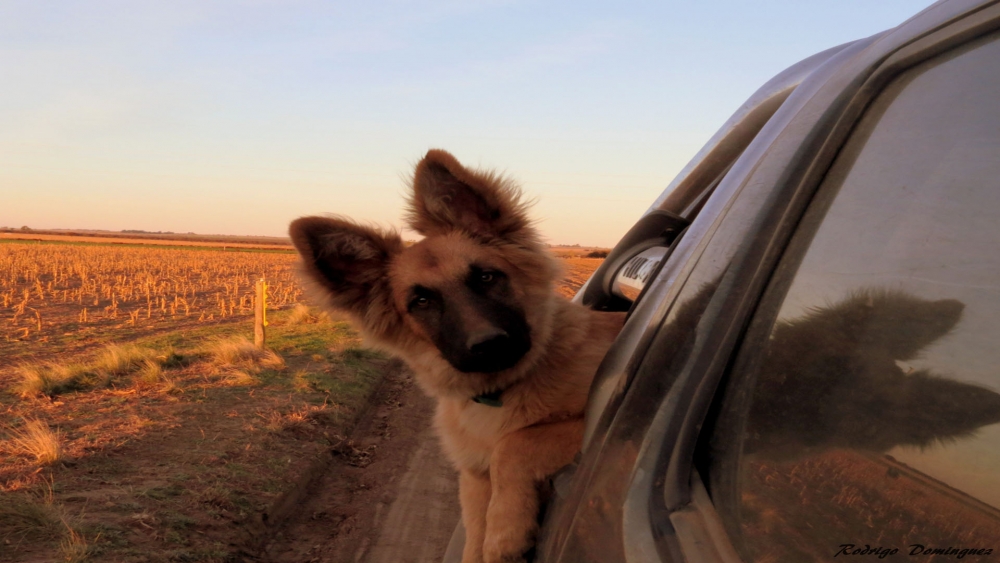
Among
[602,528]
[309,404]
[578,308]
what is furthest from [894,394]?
[309,404]

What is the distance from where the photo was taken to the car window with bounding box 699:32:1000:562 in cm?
90

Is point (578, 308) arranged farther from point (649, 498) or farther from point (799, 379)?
point (799, 379)

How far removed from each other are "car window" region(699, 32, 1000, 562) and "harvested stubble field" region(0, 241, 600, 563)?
3.07 meters

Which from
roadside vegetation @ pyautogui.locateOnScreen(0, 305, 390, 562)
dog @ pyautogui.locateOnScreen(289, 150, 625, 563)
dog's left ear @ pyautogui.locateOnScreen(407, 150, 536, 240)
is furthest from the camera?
roadside vegetation @ pyautogui.locateOnScreen(0, 305, 390, 562)

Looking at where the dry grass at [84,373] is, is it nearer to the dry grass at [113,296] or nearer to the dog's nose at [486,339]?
the dry grass at [113,296]

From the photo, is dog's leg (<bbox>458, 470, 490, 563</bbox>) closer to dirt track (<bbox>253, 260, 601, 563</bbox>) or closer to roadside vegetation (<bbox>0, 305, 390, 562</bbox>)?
dirt track (<bbox>253, 260, 601, 563</bbox>)

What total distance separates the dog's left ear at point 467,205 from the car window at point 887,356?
8.22 feet

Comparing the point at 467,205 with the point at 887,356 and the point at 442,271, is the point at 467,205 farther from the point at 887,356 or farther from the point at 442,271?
the point at 887,356

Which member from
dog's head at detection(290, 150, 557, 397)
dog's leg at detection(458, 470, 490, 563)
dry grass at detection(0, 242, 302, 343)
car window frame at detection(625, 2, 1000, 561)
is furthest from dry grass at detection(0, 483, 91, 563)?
dry grass at detection(0, 242, 302, 343)

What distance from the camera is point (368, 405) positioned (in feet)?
31.0

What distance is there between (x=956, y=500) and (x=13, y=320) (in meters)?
22.9

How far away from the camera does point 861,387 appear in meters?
1.07

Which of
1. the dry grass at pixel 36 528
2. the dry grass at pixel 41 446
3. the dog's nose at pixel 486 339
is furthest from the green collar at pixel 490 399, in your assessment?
the dry grass at pixel 41 446

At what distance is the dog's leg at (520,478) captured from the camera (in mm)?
2266
